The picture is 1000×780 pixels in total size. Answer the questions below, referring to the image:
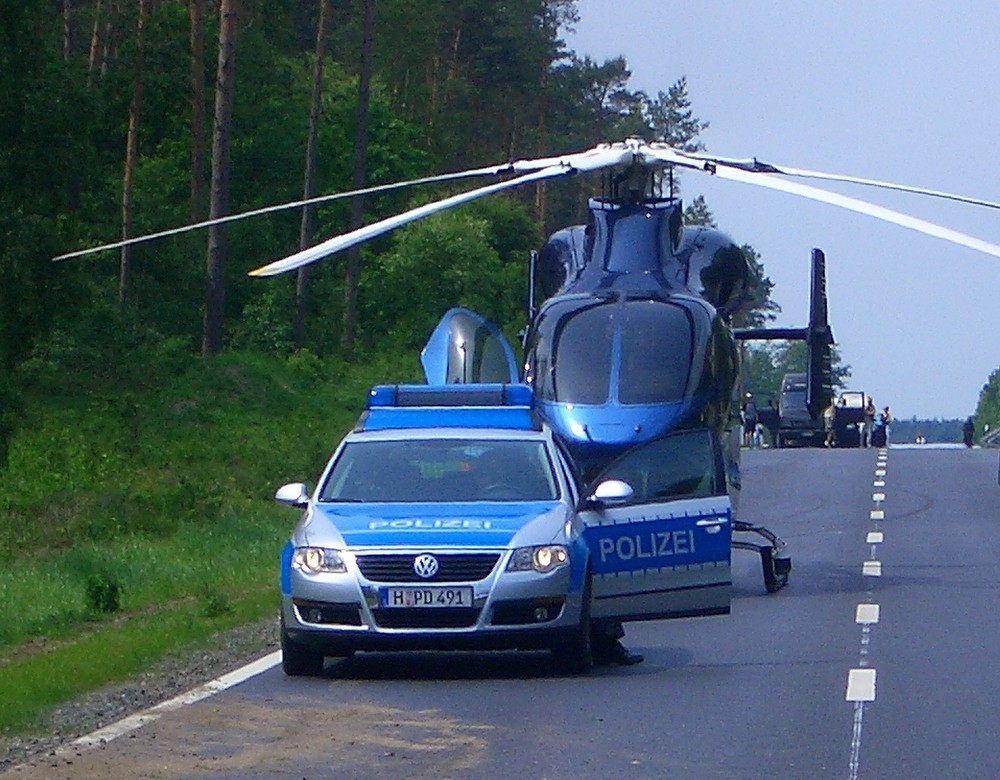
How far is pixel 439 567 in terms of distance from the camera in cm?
1197

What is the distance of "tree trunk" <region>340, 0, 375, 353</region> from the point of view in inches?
2060

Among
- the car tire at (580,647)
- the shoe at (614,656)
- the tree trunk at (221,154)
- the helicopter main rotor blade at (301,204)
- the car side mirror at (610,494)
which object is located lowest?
the shoe at (614,656)

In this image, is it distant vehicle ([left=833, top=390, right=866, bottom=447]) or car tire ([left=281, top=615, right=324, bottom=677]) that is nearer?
car tire ([left=281, top=615, right=324, bottom=677])

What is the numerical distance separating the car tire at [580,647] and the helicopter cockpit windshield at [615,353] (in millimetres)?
5838

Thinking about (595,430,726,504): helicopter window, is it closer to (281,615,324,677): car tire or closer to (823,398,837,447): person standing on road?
(281,615,324,677): car tire

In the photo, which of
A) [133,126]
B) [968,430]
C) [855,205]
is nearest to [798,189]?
[855,205]

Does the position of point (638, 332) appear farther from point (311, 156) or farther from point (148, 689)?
point (311, 156)

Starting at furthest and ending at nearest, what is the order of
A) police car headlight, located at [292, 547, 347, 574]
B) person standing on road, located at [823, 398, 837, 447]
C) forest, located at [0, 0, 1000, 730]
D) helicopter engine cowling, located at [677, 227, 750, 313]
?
1. person standing on road, located at [823, 398, 837, 447]
2. forest, located at [0, 0, 1000, 730]
3. helicopter engine cowling, located at [677, 227, 750, 313]
4. police car headlight, located at [292, 547, 347, 574]

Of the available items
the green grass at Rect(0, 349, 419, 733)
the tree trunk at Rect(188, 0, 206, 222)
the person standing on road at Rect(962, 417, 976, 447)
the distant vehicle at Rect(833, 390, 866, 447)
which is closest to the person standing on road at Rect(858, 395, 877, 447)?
the distant vehicle at Rect(833, 390, 866, 447)

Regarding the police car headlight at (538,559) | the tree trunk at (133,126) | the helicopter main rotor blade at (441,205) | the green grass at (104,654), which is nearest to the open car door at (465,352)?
the green grass at (104,654)

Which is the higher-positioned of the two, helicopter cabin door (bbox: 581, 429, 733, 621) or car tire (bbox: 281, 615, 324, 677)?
helicopter cabin door (bbox: 581, 429, 733, 621)

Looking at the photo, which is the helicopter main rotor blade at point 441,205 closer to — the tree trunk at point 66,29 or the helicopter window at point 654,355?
the helicopter window at point 654,355

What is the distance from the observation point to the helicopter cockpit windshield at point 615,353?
1836cm

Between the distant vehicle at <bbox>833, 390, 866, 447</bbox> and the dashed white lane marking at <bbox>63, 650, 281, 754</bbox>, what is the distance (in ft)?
175
